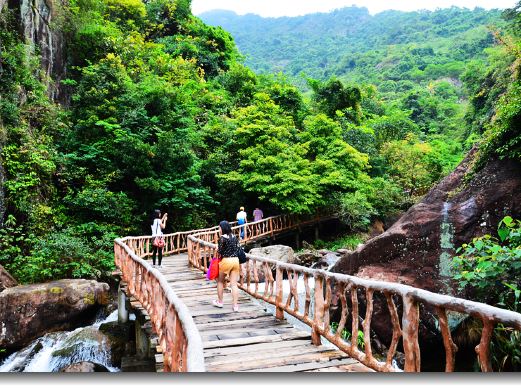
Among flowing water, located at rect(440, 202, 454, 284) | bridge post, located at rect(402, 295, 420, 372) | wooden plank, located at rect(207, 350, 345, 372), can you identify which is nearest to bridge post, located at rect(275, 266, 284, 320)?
wooden plank, located at rect(207, 350, 345, 372)

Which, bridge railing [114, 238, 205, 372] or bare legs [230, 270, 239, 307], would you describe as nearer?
bridge railing [114, 238, 205, 372]

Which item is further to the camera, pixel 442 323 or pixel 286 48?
pixel 286 48

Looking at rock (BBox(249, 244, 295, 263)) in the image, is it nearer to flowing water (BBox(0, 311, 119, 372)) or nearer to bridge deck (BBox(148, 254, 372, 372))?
flowing water (BBox(0, 311, 119, 372))

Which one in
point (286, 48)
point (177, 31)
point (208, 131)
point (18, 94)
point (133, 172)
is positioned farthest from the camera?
point (286, 48)

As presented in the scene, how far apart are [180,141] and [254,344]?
11.5 m

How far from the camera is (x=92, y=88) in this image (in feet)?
48.4

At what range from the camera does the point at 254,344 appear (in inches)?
174

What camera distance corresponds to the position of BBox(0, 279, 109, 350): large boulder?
794 centimetres

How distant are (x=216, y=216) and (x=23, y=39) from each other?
8.87 metres

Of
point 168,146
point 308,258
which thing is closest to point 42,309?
point 168,146

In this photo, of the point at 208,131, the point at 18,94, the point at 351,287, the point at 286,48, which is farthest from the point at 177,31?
the point at 351,287

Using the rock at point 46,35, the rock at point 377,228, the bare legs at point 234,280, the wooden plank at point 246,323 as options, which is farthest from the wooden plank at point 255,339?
the rock at point 377,228

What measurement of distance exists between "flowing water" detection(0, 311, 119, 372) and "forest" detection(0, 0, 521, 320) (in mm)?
2300
